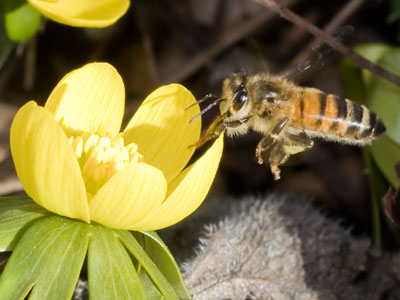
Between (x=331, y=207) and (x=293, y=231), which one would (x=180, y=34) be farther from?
(x=293, y=231)

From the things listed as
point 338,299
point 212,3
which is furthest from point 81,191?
point 212,3

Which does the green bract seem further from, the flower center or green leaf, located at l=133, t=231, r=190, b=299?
the flower center

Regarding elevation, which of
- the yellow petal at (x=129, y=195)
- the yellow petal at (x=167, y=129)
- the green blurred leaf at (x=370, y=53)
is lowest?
the yellow petal at (x=129, y=195)

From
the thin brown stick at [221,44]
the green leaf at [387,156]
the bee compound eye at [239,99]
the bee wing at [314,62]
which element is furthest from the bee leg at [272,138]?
the thin brown stick at [221,44]

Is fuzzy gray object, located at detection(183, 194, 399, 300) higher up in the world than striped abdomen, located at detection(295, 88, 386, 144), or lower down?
lower down

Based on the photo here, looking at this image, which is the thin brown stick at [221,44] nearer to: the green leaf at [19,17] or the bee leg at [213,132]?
the green leaf at [19,17]

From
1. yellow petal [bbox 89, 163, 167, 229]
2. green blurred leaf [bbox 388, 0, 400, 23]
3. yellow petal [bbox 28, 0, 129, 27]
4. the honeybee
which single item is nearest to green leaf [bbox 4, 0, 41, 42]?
yellow petal [bbox 28, 0, 129, 27]
